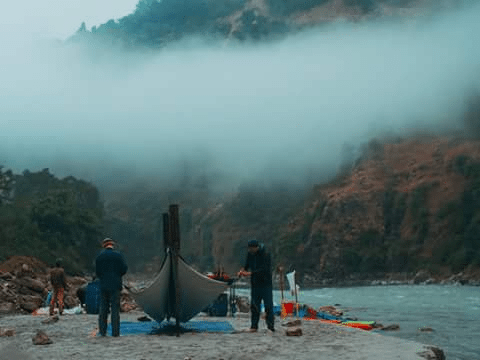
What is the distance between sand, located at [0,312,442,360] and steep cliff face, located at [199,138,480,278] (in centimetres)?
9280

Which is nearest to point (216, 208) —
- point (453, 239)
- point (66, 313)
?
point (453, 239)

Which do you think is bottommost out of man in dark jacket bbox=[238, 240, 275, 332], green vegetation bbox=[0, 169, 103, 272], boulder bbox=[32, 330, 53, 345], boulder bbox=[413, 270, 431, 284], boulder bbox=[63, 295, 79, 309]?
boulder bbox=[413, 270, 431, 284]

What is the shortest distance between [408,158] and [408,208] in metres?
14.5

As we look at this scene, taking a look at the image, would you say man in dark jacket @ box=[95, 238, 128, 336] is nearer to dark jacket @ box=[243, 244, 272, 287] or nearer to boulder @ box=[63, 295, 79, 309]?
dark jacket @ box=[243, 244, 272, 287]

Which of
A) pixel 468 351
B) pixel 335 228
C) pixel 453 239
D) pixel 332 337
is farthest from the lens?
pixel 335 228

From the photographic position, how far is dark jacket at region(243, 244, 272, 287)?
14578 mm

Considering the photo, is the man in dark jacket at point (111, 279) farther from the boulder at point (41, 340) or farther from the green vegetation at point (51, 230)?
the green vegetation at point (51, 230)

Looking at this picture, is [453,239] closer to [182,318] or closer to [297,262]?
[297,262]

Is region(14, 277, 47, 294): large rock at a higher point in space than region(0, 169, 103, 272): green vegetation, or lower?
lower

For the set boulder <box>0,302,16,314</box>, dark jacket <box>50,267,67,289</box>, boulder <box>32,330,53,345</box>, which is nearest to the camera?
boulder <box>32,330,53,345</box>

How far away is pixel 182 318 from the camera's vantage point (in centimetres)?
1575

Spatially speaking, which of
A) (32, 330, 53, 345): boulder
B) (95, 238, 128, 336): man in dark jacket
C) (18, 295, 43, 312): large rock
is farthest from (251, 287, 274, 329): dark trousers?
(18, 295, 43, 312): large rock

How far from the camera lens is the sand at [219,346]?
1067 centimetres

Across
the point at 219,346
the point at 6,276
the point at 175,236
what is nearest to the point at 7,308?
the point at 6,276
